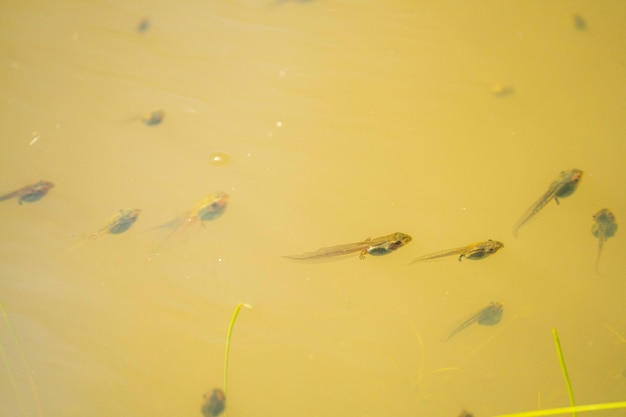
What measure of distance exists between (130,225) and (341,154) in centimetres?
151

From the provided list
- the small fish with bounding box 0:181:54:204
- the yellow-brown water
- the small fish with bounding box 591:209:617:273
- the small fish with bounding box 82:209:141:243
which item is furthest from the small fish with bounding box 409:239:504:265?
the small fish with bounding box 0:181:54:204

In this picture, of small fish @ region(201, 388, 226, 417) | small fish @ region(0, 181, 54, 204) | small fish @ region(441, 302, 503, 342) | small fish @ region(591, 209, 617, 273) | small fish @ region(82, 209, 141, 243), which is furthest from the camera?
small fish @ region(0, 181, 54, 204)

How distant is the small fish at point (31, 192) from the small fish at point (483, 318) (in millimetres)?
2836

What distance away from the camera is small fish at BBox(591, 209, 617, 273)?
10.0 ft

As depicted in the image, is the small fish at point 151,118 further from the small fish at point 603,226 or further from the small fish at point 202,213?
the small fish at point 603,226

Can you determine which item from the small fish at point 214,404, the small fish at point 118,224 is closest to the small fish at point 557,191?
the small fish at point 214,404

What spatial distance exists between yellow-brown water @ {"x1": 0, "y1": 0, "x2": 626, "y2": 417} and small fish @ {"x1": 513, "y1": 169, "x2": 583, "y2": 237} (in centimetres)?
6

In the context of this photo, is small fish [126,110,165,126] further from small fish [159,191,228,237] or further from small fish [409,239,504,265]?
small fish [409,239,504,265]

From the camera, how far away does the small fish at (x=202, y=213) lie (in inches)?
133

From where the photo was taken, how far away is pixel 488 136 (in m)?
3.60

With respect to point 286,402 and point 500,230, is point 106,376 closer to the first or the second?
point 286,402

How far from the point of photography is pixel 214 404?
281cm

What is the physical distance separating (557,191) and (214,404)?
240 centimetres

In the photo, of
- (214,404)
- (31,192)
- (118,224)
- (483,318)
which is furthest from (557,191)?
(31,192)
